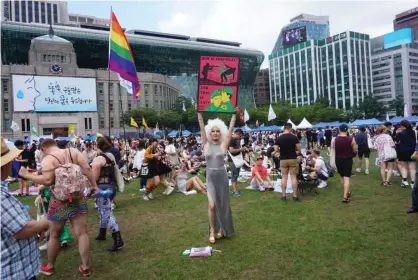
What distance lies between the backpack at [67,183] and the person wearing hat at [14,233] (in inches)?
61.5

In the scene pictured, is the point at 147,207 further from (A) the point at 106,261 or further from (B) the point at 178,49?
(B) the point at 178,49

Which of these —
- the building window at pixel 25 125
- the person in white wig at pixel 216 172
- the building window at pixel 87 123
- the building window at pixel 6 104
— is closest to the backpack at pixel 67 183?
the person in white wig at pixel 216 172

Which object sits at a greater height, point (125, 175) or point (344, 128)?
point (344, 128)

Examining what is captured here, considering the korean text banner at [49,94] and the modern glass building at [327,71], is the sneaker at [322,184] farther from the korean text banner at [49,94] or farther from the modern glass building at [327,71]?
the modern glass building at [327,71]

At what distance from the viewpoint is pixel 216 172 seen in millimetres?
5789

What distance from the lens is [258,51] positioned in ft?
333

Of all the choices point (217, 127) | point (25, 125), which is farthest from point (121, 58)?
point (25, 125)

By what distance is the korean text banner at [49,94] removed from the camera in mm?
56844

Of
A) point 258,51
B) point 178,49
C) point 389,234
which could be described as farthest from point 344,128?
point 258,51

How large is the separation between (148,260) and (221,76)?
3.36 meters

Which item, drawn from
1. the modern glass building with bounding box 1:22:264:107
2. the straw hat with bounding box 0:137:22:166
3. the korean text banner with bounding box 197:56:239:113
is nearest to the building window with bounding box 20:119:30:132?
the modern glass building with bounding box 1:22:264:107

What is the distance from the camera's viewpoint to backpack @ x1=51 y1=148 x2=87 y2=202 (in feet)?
14.1

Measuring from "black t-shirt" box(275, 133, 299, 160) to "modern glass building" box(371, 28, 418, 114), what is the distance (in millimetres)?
129330

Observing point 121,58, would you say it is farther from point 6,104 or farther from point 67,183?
point 6,104
